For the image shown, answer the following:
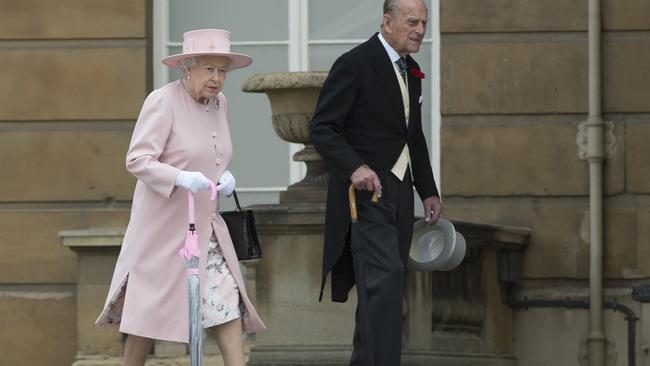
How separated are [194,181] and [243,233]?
0.53 metres

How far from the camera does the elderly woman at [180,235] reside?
748 cm

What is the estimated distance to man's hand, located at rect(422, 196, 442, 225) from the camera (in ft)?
26.6

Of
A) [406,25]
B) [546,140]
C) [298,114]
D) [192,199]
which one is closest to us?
[192,199]

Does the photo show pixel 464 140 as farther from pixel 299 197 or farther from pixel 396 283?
pixel 396 283

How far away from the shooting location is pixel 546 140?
11.5 meters

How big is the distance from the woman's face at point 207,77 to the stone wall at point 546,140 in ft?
13.7

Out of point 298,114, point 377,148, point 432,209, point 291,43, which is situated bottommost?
point 432,209

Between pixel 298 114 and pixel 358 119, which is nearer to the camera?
pixel 358 119

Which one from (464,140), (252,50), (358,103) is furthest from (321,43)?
(358,103)

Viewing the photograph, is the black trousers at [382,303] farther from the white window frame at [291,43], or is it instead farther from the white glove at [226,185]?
the white window frame at [291,43]

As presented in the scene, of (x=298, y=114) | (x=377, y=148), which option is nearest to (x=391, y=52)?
(x=377, y=148)

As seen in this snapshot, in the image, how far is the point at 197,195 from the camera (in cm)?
759

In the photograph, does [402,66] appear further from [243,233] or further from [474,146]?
[474,146]

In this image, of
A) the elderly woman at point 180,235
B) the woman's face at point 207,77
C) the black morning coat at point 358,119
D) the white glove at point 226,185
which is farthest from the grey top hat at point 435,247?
the woman's face at point 207,77
